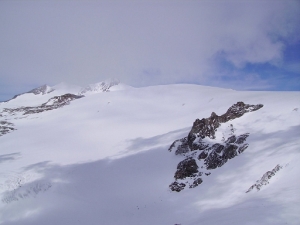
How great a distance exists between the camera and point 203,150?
21.1 meters

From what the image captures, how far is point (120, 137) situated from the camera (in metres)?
33.4

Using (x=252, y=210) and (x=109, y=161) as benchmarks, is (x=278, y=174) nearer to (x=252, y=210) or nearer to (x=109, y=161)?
(x=252, y=210)

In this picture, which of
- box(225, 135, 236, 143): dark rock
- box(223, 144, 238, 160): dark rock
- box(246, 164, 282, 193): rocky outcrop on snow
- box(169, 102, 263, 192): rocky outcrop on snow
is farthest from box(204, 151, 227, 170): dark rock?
box(246, 164, 282, 193): rocky outcrop on snow

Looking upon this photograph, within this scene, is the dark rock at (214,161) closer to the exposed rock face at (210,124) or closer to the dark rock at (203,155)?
the dark rock at (203,155)

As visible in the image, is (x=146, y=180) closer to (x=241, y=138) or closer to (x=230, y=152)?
(x=230, y=152)

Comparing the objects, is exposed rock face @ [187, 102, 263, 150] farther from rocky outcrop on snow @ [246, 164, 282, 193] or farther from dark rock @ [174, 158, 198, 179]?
rocky outcrop on snow @ [246, 164, 282, 193]

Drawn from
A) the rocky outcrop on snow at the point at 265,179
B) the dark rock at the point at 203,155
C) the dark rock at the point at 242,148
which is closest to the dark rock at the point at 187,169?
the dark rock at the point at 203,155

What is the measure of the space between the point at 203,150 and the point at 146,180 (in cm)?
713

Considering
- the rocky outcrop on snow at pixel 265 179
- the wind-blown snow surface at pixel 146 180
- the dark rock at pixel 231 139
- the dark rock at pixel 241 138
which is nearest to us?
the wind-blown snow surface at pixel 146 180

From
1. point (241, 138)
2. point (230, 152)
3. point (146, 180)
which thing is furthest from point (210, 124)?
point (146, 180)

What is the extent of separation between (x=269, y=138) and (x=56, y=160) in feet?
88.4

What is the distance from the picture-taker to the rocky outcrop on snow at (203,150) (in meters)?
18.8

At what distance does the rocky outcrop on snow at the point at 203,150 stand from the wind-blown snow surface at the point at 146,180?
784 millimetres

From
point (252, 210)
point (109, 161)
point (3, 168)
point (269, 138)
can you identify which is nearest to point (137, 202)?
point (109, 161)
